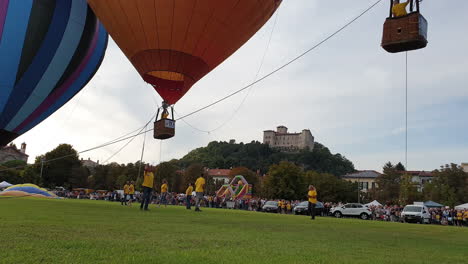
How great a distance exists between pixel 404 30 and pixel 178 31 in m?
6.69

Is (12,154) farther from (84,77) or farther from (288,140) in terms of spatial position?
(84,77)

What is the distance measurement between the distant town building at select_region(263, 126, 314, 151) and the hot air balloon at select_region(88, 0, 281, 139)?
15271 centimetres

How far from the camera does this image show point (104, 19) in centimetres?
1274

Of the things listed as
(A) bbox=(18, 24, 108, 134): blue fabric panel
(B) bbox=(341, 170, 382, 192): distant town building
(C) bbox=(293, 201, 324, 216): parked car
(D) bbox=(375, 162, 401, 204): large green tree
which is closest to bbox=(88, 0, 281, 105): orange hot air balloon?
(A) bbox=(18, 24, 108, 134): blue fabric panel

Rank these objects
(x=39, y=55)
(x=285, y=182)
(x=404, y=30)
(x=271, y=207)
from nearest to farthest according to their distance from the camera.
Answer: (x=404, y=30)
(x=39, y=55)
(x=271, y=207)
(x=285, y=182)

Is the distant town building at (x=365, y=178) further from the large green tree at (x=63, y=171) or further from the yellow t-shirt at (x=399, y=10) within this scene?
the yellow t-shirt at (x=399, y=10)

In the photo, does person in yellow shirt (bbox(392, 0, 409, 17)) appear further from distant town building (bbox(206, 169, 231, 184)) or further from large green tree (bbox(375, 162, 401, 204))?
distant town building (bbox(206, 169, 231, 184))

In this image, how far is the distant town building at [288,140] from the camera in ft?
547

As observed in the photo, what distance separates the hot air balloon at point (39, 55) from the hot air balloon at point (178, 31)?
341 centimetres

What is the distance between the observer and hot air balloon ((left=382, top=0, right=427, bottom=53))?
807 centimetres

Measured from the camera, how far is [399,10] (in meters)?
8.57

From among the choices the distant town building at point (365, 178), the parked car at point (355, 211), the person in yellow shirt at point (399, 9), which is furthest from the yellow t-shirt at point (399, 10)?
the distant town building at point (365, 178)

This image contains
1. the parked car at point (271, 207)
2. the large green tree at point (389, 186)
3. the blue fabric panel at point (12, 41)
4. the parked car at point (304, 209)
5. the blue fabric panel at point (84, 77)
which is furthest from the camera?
the large green tree at point (389, 186)

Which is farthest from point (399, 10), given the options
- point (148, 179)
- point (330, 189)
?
point (330, 189)
